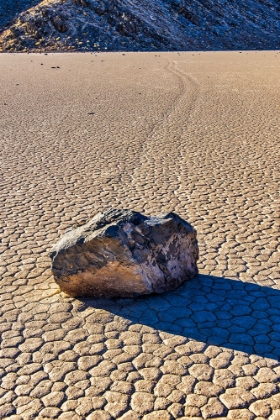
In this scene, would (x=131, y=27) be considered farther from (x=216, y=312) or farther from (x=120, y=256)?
(x=216, y=312)

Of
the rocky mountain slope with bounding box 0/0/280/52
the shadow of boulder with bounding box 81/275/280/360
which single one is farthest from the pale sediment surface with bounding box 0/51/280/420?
the rocky mountain slope with bounding box 0/0/280/52

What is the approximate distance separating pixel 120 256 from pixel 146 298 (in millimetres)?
348

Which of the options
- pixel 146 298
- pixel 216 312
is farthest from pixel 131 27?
pixel 216 312

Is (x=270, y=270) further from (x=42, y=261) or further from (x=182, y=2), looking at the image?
(x=182, y=2)

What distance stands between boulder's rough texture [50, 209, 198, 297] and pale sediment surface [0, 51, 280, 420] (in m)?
0.11

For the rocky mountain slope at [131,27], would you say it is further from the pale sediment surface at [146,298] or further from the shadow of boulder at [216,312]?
the shadow of boulder at [216,312]

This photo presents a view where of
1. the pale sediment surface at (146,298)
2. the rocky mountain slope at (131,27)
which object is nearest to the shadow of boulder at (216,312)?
the pale sediment surface at (146,298)

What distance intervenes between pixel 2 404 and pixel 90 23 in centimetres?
3290

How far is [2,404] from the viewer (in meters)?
3.06

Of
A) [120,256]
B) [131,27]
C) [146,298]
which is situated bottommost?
[131,27]

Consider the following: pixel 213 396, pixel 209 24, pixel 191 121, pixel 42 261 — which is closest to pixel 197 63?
pixel 191 121

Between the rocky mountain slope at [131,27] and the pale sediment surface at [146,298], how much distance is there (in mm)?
21813

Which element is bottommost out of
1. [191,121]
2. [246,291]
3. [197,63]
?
[197,63]

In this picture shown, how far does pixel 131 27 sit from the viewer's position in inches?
1336
